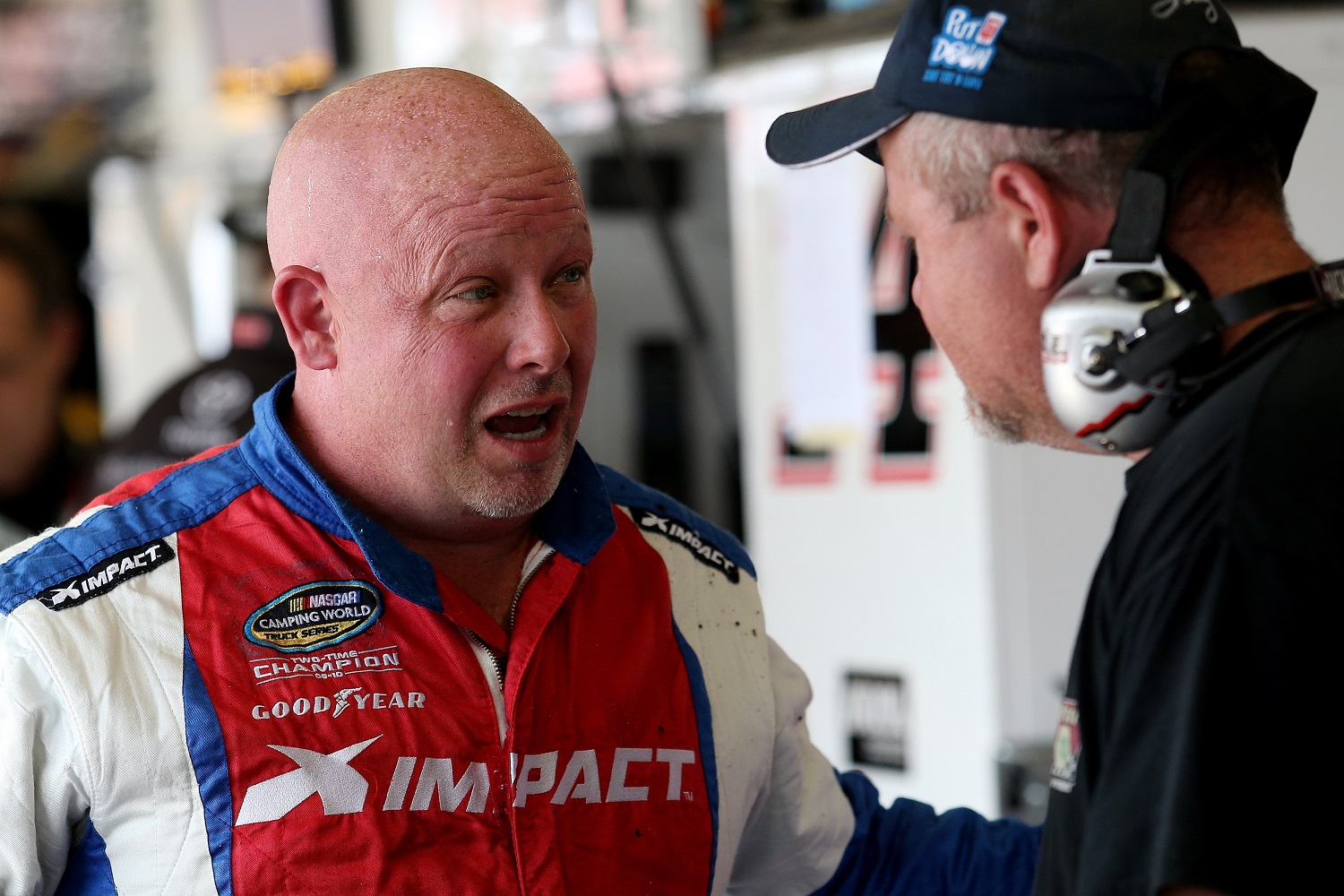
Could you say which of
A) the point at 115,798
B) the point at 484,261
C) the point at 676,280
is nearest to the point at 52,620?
the point at 115,798

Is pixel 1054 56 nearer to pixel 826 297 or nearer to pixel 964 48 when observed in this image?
pixel 964 48

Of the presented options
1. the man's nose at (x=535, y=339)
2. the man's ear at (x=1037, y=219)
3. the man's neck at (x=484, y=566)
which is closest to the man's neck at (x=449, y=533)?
the man's neck at (x=484, y=566)

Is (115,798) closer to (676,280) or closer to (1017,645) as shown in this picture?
(1017,645)

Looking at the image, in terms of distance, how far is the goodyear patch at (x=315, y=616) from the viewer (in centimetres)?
125

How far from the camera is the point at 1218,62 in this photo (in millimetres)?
1009

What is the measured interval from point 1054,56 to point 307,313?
722mm

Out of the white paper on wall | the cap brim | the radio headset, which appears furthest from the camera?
the white paper on wall

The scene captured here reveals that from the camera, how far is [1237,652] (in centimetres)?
82

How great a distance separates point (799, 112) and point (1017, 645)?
165 cm

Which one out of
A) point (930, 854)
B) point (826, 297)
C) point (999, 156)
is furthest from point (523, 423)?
point (826, 297)

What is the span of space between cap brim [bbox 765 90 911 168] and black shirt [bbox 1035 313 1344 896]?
360 mm

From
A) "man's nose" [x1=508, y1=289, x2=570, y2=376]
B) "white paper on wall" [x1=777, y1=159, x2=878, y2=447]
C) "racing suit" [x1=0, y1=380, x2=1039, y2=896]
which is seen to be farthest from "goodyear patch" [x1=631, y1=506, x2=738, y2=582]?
"white paper on wall" [x1=777, y1=159, x2=878, y2=447]

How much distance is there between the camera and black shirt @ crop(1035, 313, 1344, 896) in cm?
81

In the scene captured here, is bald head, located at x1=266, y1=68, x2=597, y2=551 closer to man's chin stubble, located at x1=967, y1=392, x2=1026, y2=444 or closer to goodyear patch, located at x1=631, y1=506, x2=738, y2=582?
goodyear patch, located at x1=631, y1=506, x2=738, y2=582
